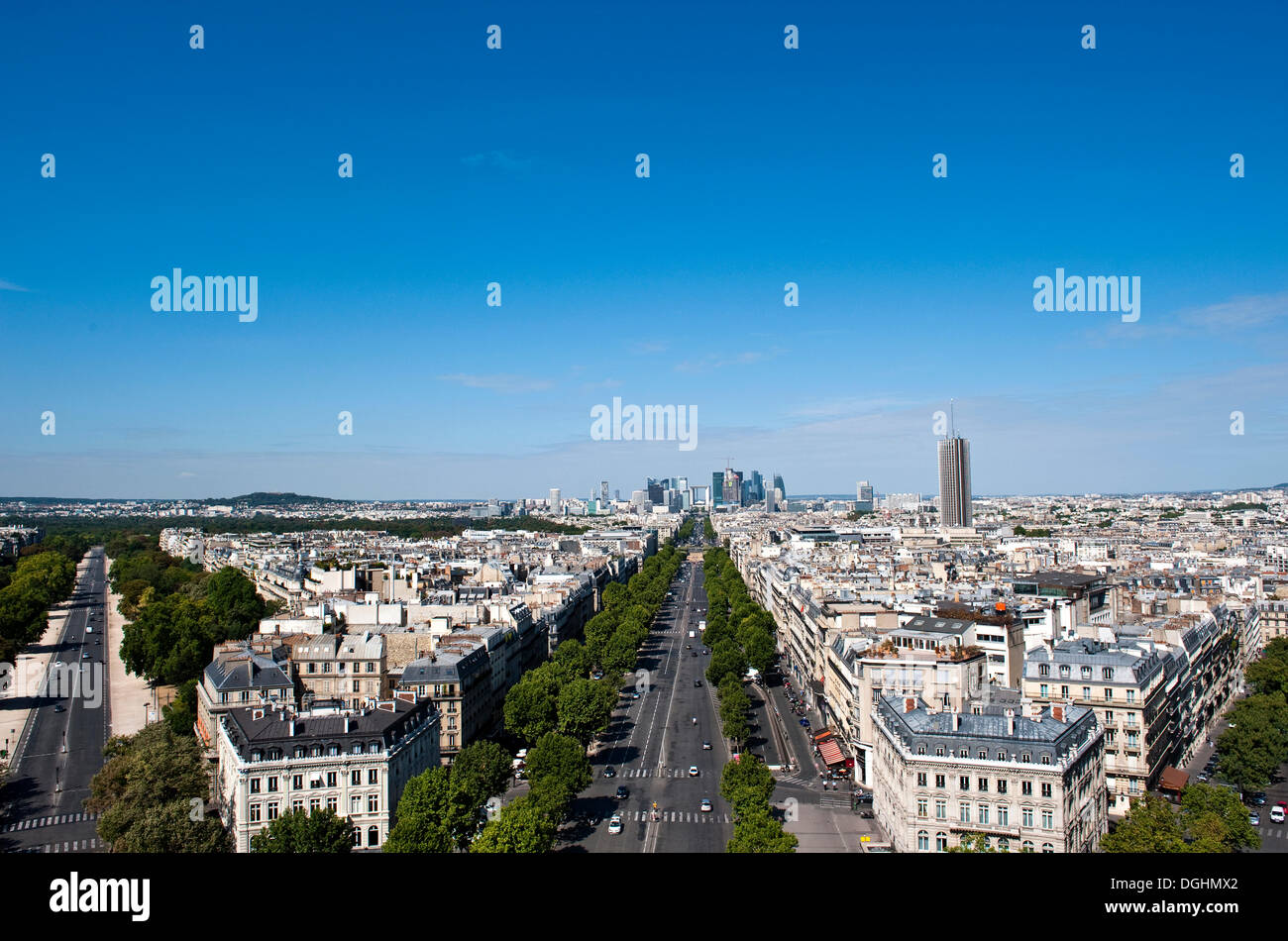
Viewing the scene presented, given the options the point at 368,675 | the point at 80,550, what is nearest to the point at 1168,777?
the point at 368,675

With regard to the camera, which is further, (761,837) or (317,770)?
(317,770)

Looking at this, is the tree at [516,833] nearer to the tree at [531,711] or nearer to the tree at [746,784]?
the tree at [746,784]

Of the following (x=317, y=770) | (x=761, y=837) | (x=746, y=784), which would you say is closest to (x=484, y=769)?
(x=317, y=770)

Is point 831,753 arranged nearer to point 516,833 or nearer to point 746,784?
point 746,784

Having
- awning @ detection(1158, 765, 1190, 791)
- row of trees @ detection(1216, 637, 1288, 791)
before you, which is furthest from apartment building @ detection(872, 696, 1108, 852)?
row of trees @ detection(1216, 637, 1288, 791)

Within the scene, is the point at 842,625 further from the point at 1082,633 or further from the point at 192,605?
the point at 192,605

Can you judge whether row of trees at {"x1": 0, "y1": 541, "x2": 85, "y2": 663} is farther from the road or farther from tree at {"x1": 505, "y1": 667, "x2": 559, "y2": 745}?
tree at {"x1": 505, "y1": 667, "x2": 559, "y2": 745}
